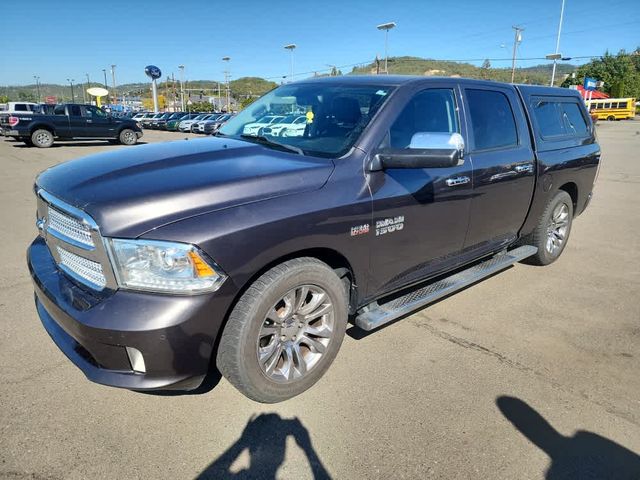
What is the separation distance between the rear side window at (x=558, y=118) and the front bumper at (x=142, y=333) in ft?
12.7

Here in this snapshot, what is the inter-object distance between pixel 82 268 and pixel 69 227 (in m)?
0.24

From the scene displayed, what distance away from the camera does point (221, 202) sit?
7.34 ft

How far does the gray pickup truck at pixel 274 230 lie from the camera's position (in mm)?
2109

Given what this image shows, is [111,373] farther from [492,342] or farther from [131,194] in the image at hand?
[492,342]

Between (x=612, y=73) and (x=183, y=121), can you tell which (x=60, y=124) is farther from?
(x=612, y=73)

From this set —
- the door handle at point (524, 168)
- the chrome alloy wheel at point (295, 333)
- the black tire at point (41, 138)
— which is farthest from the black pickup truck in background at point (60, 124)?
the chrome alloy wheel at point (295, 333)

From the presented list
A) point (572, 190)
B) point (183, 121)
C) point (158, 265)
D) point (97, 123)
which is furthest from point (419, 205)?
point (183, 121)

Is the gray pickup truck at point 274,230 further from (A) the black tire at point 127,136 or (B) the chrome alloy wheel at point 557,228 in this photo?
(A) the black tire at point 127,136

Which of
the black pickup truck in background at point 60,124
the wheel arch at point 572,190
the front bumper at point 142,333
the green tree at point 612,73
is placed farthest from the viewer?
the green tree at point 612,73

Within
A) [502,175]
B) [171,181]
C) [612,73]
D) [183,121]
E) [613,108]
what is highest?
[612,73]

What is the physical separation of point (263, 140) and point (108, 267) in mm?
1595

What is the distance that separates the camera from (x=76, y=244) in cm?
232

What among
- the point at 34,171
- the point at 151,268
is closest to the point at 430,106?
the point at 151,268

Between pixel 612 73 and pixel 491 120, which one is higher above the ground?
pixel 612 73
